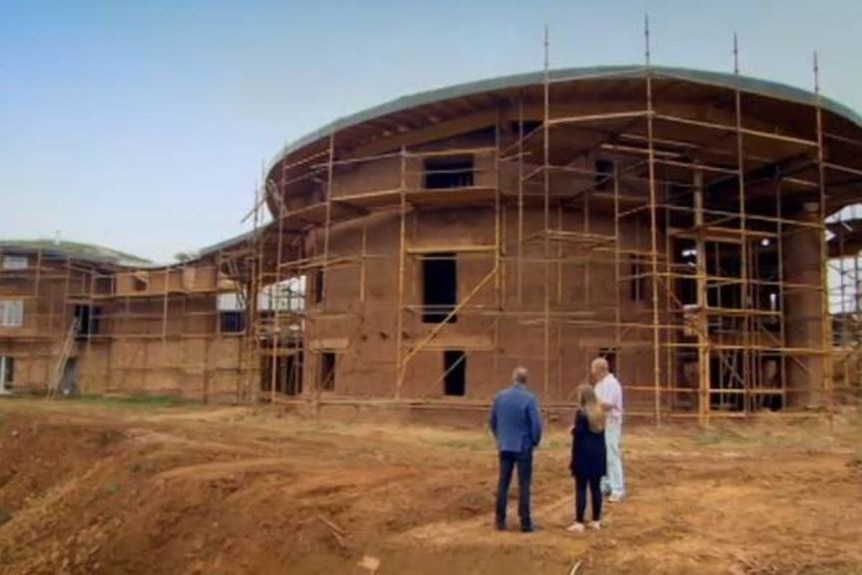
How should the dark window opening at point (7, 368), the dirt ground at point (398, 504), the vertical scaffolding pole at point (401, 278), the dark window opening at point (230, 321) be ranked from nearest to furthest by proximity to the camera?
the dirt ground at point (398, 504) → the vertical scaffolding pole at point (401, 278) → the dark window opening at point (230, 321) → the dark window opening at point (7, 368)

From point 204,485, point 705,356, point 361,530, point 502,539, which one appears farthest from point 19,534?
point 705,356

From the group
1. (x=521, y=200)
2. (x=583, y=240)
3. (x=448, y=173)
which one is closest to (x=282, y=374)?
(x=448, y=173)

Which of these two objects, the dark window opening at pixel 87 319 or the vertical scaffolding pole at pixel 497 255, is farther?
the dark window opening at pixel 87 319

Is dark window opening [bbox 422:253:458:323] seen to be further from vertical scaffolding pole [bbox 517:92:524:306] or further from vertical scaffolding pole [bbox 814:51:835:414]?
vertical scaffolding pole [bbox 814:51:835:414]

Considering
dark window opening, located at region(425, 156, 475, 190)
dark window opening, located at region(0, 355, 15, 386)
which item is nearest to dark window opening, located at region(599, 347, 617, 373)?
dark window opening, located at region(425, 156, 475, 190)

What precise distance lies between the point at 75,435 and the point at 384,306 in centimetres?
784

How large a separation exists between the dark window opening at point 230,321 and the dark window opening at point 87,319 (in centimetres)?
670

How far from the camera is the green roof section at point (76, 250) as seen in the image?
38406 millimetres

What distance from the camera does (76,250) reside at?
132 ft

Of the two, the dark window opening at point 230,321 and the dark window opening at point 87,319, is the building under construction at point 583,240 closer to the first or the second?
the dark window opening at point 230,321

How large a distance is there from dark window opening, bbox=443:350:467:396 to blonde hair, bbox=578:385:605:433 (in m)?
11.1

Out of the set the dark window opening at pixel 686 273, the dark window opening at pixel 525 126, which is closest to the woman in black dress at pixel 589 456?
the dark window opening at pixel 525 126

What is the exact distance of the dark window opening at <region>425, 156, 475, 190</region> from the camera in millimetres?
21094

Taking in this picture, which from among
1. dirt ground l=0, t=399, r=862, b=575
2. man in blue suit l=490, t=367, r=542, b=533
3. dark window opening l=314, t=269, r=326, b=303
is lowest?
dirt ground l=0, t=399, r=862, b=575
